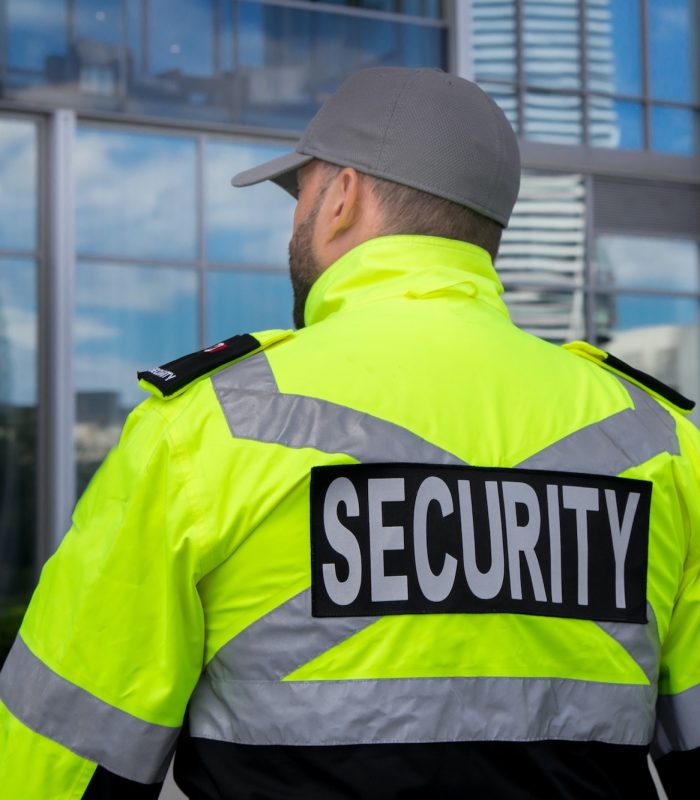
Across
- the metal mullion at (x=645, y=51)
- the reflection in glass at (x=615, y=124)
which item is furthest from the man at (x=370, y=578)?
the metal mullion at (x=645, y=51)

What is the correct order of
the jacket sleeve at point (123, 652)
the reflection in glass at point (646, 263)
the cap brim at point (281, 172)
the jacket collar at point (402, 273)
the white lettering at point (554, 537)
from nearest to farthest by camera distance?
the jacket sleeve at point (123, 652), the white lettering at point (554, 537), the jacket collar at point (402, 273), the cap brim at point (281, 172), the reflection in glass at point (646, 263)

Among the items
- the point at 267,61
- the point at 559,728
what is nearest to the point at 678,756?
the point at 559,728

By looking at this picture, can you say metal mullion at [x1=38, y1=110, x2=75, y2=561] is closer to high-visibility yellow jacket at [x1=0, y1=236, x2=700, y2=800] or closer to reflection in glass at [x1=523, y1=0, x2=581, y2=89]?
reflection in glass at [x1=523, y1=0, x2=581, y2=89]

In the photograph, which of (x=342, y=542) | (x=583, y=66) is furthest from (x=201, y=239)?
(x=342, y=542)

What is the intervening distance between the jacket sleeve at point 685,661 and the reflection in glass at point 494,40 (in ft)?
21.9

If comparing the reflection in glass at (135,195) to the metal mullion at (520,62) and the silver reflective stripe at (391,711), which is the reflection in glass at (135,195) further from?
the silver reflective stripe at (391,711)

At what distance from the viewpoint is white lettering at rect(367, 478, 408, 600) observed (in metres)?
1.27

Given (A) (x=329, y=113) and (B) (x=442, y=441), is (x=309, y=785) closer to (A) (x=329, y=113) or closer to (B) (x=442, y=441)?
(B) (x=442, y=441)

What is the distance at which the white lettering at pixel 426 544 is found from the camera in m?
1.28

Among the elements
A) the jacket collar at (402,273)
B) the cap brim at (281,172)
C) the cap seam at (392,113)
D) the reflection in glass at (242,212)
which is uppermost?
the reflection in glass at (242,212)

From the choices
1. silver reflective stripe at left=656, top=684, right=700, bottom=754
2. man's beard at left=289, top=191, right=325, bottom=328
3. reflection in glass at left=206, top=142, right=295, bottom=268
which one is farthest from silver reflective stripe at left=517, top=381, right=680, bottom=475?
reflection in glass at left=206, top=142, right=295, bottom=268

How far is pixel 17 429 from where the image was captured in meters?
6.70

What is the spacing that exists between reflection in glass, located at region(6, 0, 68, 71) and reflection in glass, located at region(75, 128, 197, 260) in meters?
0.43

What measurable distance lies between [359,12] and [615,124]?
206cm
